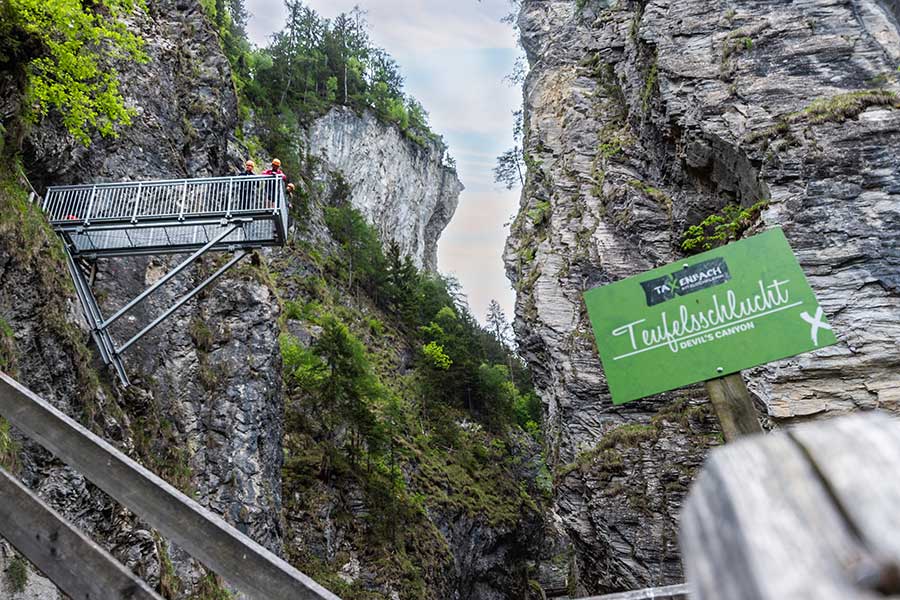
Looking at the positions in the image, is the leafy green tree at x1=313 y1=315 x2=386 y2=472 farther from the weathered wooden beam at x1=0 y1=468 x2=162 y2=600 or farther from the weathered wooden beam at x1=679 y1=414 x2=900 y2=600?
the weathered wooden beam at x1=679 y1=414 x2=900 y2=600

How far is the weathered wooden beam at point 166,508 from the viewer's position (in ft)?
4.70

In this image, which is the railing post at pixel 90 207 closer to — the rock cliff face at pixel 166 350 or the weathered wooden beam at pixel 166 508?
the rock cliff face at pixel 166 350

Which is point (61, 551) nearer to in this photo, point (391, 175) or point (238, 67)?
point (238, 67)

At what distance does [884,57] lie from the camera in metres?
10.9

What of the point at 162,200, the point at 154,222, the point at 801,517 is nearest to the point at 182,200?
the point at 162,200

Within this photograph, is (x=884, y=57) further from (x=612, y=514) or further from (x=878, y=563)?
(x=878, y=563)

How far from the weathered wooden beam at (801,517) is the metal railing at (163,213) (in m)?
9.30

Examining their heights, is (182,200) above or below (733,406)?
above

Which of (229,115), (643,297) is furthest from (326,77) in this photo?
(643,297)

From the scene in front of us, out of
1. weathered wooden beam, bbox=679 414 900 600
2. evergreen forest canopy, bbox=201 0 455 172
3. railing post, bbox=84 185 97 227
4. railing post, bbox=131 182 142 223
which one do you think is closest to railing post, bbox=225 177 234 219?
railing post, bbox=131 182 142 223

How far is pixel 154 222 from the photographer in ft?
29.1

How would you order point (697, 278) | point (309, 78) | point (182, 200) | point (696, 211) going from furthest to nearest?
1. point (309, 78)
2. point (696, 211)
3. point (182, 200)
4. point (697, 278)

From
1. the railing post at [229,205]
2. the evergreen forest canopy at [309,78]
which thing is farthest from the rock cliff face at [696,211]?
the evergreen forest canopy at [309,78]

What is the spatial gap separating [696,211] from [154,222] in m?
11.1
